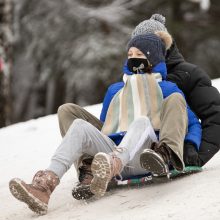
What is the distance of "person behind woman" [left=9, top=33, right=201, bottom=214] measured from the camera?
3908mm

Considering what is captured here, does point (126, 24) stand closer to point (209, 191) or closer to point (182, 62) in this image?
point (182, 62)

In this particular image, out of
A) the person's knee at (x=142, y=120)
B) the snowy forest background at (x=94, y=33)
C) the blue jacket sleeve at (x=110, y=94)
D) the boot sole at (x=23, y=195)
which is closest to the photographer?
the boot sole at (x=23, y=195)

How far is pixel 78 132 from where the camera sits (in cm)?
414

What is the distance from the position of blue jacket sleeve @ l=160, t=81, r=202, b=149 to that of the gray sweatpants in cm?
32

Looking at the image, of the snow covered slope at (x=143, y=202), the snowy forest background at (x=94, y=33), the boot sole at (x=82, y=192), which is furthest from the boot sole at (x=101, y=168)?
the snowy forest background at (x=94, y=33)

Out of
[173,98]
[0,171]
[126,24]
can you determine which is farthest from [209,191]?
[126,24]

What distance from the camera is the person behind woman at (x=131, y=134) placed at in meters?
3.91

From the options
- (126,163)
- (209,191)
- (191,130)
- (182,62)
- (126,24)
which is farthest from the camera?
(126,24)

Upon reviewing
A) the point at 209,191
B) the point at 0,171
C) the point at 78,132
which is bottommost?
the point at 0,171

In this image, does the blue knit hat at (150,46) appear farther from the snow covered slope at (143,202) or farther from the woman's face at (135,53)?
the snow covered slope at (143,202)

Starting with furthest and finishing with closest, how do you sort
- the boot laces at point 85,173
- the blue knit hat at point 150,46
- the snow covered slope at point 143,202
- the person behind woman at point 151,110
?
the blue knit hat at point 150,46, the boot laces at point 85,173, the person behind woman at point 151,110, the snow covered slope at point 143,202

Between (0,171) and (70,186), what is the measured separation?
151cm

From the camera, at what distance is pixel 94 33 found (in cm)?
1686

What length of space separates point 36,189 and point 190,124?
121 centimetres
